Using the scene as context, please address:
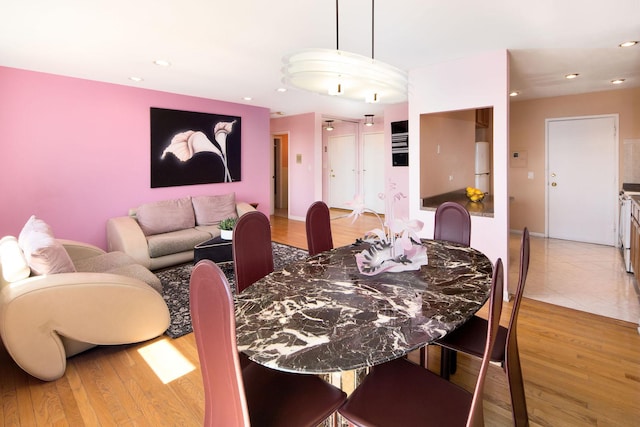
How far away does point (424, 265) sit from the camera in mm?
2072

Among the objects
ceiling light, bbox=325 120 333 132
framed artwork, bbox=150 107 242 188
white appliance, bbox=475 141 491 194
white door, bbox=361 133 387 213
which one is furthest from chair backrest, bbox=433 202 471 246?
ceiling light, bbox=325 120 333 132

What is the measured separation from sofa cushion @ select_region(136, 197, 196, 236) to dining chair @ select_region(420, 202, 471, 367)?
349 centimetres

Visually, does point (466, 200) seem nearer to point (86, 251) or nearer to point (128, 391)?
point (128, 391)

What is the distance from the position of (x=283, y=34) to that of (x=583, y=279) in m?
4.09

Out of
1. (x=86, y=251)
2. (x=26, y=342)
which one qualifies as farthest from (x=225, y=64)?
(x=26, y=342)

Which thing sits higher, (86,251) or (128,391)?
(86,251)

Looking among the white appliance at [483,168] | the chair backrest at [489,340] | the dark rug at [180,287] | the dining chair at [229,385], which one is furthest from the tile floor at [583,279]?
the dining chair at [229,385]

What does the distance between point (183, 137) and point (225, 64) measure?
1966 mm

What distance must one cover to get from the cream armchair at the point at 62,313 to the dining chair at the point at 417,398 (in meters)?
1.88

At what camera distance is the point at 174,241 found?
4.29 m

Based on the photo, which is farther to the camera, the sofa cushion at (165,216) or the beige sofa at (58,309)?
the sofa cushion at (165,216)

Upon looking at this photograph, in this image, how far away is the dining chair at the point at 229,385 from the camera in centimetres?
95

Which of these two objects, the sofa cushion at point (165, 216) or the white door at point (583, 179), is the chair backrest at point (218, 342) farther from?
the white door at point (583, 179)

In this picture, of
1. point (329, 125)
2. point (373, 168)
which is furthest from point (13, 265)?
point (329, 125)
